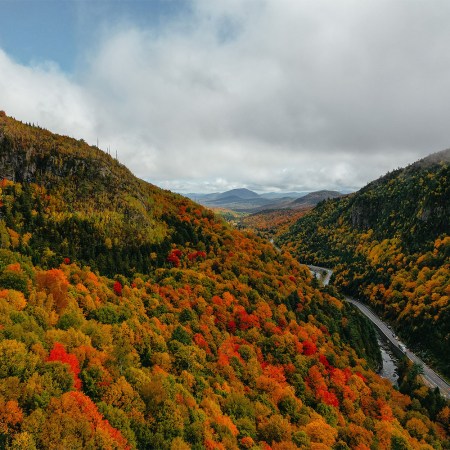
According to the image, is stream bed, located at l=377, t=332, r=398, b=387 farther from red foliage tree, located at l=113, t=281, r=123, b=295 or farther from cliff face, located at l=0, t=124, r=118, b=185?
cliff face, located at l=0, t=124, r=118, b=185

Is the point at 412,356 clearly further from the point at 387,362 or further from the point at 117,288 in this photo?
the point at 117,288

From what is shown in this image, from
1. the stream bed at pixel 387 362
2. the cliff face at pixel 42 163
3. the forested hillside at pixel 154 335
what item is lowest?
the stream bed at pixel 387 362

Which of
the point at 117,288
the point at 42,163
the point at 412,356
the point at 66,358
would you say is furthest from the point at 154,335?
the point at 412,356

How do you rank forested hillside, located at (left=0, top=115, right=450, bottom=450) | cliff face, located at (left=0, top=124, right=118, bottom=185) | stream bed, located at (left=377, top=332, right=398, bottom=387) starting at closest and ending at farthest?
forested hillside, located at (left=0, top=115, right=450, bottom=450) → cliff face, located at (left=0, top=124, right=118, bottom=185) → stream bed, located at (left=377, top=332, right=398, bottom=387)

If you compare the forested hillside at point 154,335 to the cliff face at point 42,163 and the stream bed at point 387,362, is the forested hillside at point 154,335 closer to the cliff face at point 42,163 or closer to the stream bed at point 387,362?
the cliff face at point 42,163

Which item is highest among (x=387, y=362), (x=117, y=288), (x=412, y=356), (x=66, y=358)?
(x=117, y=288)

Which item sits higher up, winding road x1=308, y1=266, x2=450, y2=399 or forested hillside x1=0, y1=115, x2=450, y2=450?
forested hillside x1=0, y1=115, x2=450, y2=450

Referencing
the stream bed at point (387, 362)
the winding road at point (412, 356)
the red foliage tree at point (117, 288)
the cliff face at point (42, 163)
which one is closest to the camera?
the red foliage tree at point (117, 288)

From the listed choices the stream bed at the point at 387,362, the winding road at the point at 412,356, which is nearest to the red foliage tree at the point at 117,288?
the stream bed at the point at 387,362

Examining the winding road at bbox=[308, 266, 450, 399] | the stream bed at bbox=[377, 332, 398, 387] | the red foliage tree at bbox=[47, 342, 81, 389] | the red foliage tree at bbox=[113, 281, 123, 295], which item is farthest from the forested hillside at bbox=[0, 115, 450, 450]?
the winding road at bbox=[308, 266, 450, 399]

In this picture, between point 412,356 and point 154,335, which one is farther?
point 412,356
